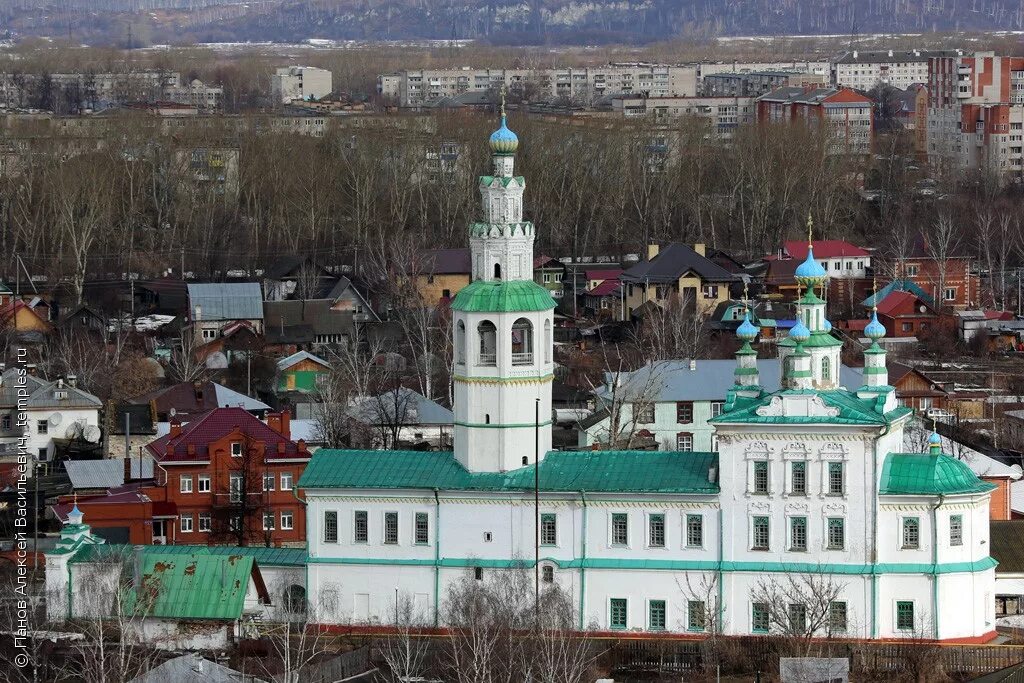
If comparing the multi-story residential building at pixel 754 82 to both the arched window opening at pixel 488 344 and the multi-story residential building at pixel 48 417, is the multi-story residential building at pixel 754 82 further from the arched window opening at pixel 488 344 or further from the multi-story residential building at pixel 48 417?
the arched window opening at pixel 488 344

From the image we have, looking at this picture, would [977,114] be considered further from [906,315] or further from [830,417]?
[830,417]

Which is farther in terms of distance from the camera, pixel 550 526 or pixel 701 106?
pixel 701 106

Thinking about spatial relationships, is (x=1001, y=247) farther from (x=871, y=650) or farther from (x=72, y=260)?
(x=871, y=650)

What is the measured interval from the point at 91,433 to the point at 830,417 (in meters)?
21.6

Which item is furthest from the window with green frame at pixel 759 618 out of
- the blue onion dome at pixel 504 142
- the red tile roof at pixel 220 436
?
the red tile roof at pixel 220 436

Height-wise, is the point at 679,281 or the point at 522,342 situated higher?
the point at 522,342

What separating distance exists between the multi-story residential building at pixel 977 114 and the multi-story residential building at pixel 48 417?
66.8 m

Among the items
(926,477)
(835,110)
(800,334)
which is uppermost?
(800,334)

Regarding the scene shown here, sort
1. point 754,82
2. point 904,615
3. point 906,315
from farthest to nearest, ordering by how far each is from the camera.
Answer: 1. point 754,82
2. point 906,315
3. point 904,615

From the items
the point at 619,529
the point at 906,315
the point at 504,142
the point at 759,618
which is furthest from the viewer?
the point at 906,315

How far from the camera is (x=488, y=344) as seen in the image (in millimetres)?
45719

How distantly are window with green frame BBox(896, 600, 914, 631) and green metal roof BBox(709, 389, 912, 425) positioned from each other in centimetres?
267

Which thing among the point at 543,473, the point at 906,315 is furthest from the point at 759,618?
the point at 906,315

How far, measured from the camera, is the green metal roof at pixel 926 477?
43344 millimetres
